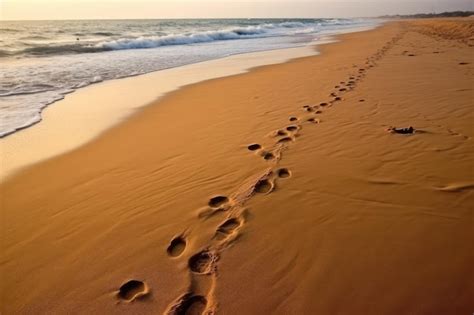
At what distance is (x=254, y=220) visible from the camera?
2.82m

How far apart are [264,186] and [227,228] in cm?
78

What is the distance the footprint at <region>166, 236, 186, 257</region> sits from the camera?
99.7 inches

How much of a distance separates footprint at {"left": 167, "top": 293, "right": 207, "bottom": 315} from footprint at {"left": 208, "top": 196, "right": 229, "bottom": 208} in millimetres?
1073

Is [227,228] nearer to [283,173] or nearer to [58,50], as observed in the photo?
[283,173]

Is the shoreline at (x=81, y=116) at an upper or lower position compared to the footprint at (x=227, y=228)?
upper

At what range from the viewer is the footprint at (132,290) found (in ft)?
7.11

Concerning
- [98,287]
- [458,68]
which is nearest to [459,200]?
[98,287]

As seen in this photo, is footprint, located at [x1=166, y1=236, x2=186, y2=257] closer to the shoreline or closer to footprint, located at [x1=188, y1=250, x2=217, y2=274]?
footprint, located at [x1=188, y1=250, x2=217, y2=274]

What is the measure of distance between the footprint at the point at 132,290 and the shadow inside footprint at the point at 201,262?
348mm

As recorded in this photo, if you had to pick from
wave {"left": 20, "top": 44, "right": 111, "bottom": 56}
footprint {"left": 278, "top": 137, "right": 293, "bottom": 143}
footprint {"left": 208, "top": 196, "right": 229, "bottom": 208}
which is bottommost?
footprint {"left": 208, "top": 196, "right": 229, "bottom": 208}

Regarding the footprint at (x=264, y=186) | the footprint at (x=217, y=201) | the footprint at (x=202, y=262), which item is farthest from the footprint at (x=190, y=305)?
the footprint at (x=264, y=186)

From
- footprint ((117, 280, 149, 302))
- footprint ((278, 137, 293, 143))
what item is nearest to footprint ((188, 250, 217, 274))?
footprint ((117, 280, 149, 302))

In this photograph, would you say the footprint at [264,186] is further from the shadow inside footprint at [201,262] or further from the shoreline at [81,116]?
the shoreline at [81,116]

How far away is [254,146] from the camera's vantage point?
14.5ft
